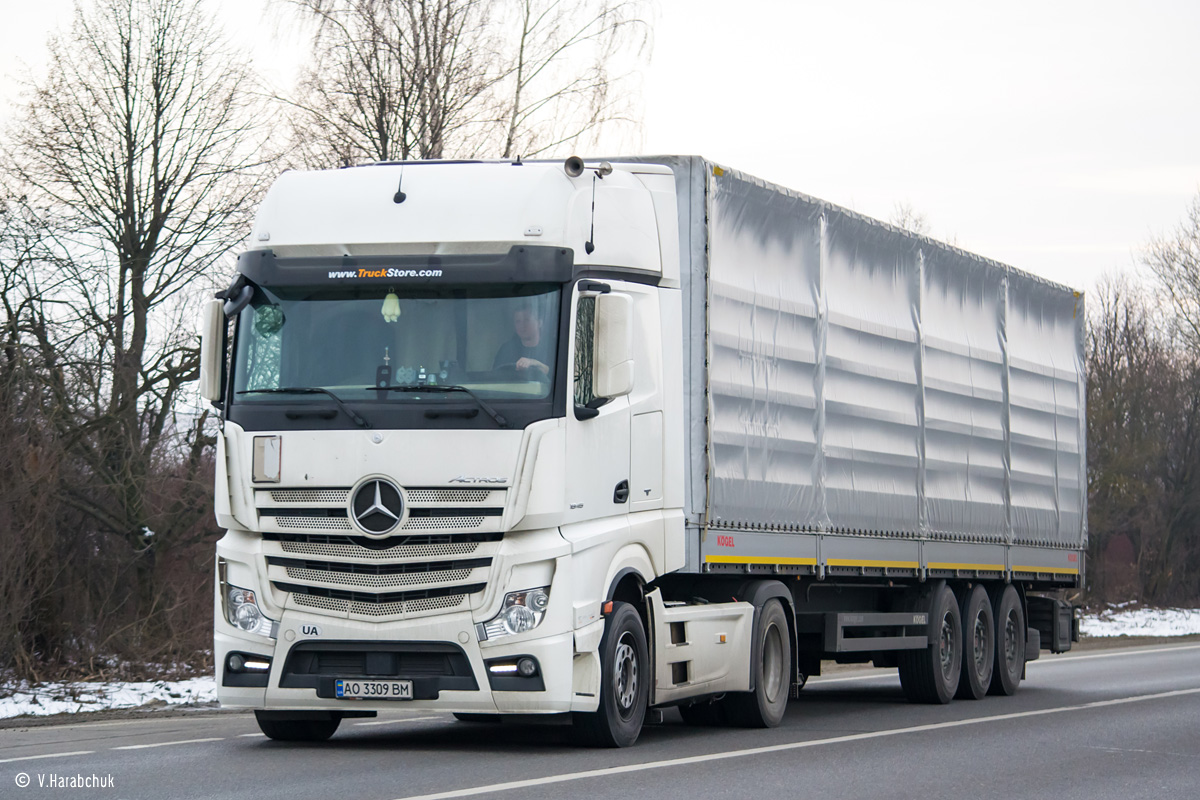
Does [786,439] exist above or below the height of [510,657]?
above

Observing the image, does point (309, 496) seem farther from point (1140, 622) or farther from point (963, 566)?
point (1140, 622)

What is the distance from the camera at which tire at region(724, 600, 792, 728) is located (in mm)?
12398

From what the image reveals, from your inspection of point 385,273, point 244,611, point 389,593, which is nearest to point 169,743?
point 244,611

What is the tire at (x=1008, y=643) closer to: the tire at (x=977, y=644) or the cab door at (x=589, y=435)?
the tire at (x=977, y=644)

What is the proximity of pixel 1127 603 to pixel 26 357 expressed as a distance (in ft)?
139

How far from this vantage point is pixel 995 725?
13.2 meters

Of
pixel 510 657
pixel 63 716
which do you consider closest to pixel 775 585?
pixel 510 657

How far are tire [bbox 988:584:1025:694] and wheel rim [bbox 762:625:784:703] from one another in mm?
5442

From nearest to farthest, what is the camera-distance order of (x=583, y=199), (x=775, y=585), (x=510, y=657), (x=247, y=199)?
(x=510, y=657)
(x=583, y=199)
(x=775, y=585)
(x=247, y=199)

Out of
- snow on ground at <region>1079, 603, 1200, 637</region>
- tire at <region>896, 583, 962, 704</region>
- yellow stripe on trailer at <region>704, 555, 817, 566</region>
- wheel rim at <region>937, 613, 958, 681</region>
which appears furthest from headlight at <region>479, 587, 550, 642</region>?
snow on ground at <region>1079, 603, 1200, 637</region>

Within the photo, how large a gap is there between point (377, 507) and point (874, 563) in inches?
243

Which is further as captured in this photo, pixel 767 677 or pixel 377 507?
pixel 767 677

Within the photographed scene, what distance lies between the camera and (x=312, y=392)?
9875 millimetres

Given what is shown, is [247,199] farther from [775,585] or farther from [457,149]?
[775,585]
